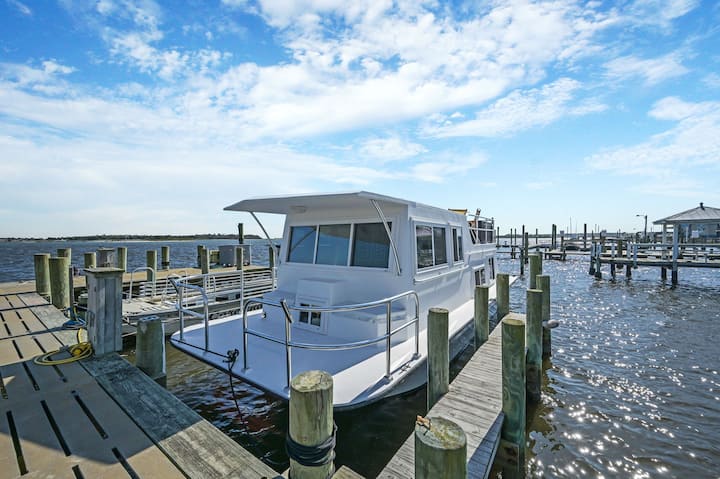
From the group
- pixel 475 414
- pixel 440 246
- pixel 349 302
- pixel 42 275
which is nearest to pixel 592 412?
pixel 475 414

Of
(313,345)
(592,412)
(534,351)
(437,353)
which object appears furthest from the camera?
(534,351)

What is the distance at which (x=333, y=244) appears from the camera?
6.73 meters

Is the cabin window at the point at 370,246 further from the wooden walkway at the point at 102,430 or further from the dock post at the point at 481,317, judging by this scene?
the wooden walkway at the point at 102,430

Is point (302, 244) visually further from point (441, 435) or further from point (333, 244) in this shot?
point (441, 435)

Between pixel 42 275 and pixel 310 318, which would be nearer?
pixel 310 318

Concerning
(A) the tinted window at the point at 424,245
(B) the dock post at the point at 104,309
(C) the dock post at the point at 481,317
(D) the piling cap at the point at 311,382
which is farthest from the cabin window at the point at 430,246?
(B) the dock post at the point at 104,309

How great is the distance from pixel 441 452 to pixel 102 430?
3248 mm

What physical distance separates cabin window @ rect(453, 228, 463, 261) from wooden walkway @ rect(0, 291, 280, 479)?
6390 mm

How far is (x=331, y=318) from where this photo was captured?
5.62 metres

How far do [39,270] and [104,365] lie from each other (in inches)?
332

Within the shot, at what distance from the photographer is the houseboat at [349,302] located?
14.4ft

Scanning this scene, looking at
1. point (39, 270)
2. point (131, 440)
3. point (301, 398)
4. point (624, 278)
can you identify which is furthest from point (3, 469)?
point (624, 278)

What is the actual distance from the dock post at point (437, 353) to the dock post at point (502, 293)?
390cm

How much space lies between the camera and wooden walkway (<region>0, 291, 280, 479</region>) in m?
2.82
